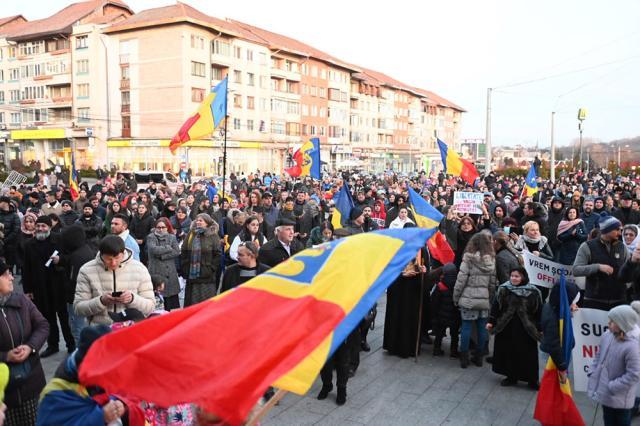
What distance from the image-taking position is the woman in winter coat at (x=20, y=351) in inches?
169

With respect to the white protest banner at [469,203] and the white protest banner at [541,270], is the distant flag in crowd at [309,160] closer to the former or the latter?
the white protest banner at [469,203]

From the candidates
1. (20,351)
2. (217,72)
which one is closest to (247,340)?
(20,351)

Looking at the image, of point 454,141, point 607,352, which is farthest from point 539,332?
point 454,141

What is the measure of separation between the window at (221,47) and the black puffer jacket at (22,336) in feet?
180

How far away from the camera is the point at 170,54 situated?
53.8 metres

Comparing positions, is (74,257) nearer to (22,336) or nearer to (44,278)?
(44,278)

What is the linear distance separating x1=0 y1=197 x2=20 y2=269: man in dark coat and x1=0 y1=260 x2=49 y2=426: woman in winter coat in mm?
7447

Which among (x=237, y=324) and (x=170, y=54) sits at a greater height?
(x=170, y=54)

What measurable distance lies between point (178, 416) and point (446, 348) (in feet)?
16.7

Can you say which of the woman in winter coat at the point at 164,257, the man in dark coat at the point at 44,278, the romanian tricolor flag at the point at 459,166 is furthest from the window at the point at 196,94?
the man in dark coat at the point at 44,278

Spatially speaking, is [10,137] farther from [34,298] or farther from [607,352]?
[607,352]

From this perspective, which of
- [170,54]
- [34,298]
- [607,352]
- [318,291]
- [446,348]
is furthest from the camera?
[170,54]

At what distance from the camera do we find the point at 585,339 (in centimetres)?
605

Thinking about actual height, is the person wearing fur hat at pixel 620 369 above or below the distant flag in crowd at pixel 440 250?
below
